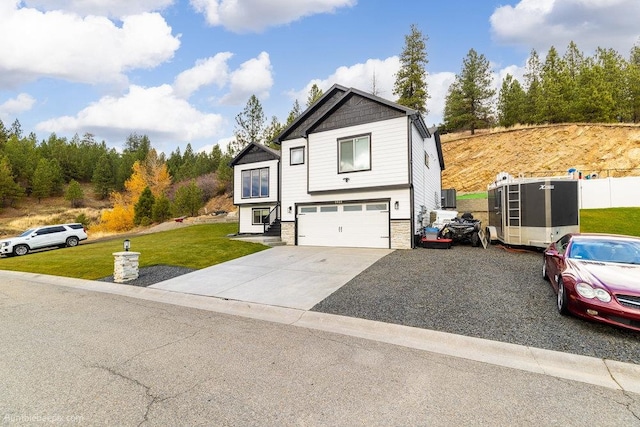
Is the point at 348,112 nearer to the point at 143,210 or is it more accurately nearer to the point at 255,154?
the point at 255,154

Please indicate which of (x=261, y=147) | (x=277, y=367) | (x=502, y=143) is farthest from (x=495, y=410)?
(x=502, y=143)

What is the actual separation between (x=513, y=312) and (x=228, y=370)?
5461 millimetres

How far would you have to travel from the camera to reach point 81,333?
5.23m

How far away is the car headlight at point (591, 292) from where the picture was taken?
184 inches

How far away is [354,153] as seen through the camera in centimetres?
1514

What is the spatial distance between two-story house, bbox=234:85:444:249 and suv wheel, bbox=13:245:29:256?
17.4m

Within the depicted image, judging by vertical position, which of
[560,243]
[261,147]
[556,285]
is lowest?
[556,285]

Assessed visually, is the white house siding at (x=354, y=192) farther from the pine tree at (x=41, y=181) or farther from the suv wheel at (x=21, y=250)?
the pine tree at (x=41, y=181)

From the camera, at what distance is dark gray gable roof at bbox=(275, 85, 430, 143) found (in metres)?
14.3

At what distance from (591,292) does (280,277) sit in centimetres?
747

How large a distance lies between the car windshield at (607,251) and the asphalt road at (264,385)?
3.43 m

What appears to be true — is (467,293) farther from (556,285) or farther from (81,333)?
(81,333)

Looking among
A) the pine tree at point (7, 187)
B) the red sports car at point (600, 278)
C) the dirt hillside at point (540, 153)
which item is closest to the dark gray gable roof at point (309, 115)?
the red sports car at point (600, 278)

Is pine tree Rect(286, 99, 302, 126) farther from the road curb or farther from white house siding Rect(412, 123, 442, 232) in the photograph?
the road curb
